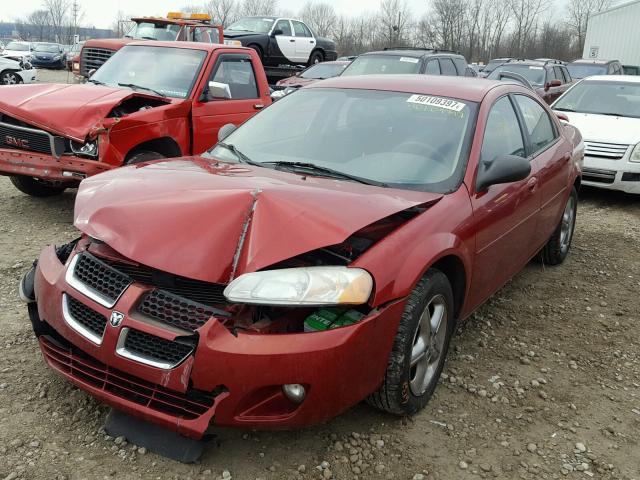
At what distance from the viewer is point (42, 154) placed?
219 inches

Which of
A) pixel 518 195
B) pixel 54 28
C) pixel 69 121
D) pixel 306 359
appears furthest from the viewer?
pixel 54 28

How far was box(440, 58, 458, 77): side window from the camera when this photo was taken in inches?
433

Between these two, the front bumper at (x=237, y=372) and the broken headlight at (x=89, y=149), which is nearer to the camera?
the front bumper at (x=237, y=372)

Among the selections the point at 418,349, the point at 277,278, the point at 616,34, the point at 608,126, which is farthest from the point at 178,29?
the point at 616,34

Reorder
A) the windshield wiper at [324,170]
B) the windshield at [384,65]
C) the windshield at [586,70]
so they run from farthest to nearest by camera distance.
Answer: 1. the windshield at [586,70]
2. the windshield at [384,65]
3. the windshield wiper at [324,170]

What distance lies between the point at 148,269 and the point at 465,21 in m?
62.9

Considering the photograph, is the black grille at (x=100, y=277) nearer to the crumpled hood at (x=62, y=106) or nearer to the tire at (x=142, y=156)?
the crumpled hood at (x=62, y=106)

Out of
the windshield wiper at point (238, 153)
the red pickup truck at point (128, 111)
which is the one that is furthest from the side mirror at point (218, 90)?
the windshield wiper at point (238, 153)

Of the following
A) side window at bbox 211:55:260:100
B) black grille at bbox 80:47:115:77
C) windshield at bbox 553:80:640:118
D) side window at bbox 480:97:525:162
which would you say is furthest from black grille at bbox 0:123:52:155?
windshield at bbox 553:80:640:118

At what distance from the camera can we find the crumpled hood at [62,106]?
17.8 feet

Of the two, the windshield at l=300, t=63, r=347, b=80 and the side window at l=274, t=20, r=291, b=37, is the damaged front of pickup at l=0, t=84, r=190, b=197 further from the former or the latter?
the side window at l=274, t=20, r=291, b=37

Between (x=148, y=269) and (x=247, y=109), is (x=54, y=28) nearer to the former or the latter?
(x=247, y=109)

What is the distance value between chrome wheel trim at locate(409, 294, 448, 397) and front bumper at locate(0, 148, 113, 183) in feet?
11.7

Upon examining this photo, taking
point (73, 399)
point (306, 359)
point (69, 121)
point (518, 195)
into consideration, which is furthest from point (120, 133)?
point (306, 359)
